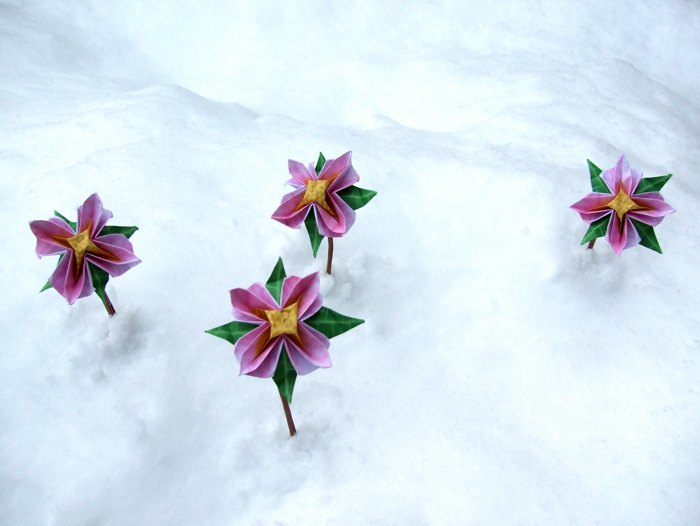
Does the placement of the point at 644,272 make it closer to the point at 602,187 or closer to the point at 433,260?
the point at 602,187

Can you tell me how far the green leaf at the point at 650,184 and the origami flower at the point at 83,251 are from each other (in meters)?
0.87

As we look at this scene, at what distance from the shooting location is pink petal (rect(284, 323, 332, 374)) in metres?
0.80

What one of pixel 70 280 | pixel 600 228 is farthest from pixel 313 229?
pixel 600 228

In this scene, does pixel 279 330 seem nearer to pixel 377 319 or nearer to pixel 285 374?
pixel 285 374

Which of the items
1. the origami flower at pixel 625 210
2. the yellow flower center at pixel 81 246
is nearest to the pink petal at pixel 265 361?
the yellow flower center at pixel 81 246

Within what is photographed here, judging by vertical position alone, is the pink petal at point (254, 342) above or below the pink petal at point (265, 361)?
above

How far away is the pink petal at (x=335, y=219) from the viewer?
37.6 inches

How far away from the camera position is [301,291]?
2.72ft

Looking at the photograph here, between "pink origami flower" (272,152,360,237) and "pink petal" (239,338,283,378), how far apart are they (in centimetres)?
24

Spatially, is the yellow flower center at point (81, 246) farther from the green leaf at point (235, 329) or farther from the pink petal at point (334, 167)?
the pink petal at point (334, 167)

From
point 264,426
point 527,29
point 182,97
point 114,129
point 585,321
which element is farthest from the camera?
point 527,29

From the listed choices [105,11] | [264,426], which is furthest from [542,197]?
[105,11]

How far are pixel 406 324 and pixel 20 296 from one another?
29.1 inches

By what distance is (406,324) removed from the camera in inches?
44.0
